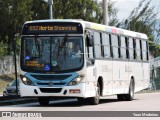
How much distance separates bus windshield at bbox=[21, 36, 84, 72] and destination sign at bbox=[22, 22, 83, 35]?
0.75 feet

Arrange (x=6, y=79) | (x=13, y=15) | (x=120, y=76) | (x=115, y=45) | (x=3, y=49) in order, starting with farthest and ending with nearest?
(x=3, y=49) → (x=6, y=79) → (x=13, y=15) → (x=120, y=76) → (x=115, y=45)

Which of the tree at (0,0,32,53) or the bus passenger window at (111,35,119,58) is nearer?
the bus passenger window at (111,35,119,58)

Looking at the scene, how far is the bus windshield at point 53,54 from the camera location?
24.0 m

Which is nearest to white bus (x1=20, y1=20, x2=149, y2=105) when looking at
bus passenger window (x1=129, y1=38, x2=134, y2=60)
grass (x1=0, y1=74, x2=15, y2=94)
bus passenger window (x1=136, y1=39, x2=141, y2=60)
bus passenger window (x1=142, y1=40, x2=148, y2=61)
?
bus passenger window (x1=129, y1=38, x2=134, y2=60)

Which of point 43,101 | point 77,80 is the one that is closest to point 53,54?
point 77,80

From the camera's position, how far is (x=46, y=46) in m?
24.2

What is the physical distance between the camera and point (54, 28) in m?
24.4

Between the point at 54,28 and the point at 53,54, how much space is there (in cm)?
101

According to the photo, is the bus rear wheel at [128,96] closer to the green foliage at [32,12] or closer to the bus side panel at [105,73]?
the bus side panel at [105,73]

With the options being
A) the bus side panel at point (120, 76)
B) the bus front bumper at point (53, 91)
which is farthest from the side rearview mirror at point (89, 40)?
the bus side panel at point (120, 76)

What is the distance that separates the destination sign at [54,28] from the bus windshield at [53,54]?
0.75 feet

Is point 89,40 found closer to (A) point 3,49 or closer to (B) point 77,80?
(B) point 77,80

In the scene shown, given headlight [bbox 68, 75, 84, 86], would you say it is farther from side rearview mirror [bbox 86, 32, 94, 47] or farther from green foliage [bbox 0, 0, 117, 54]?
green foliage [bbox 0, 0, 117, 54]

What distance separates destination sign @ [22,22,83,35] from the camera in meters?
24.3
